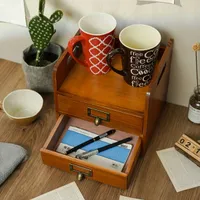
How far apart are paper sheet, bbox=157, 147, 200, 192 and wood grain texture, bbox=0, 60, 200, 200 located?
0.01 meters

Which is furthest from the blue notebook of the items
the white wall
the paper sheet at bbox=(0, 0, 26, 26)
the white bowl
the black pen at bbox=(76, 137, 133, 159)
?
the paper sheet at bbox=(0, 0, 26, 26)

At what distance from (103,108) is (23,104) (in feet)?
0.84

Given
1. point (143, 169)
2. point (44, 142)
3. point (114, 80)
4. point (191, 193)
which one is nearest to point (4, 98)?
point (44, 142)

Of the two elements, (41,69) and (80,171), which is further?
(41,69)

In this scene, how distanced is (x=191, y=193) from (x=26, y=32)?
24.5 inches

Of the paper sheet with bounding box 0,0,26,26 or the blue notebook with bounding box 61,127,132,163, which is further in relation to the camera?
the paper sheet with bounding box 0,0,26,26

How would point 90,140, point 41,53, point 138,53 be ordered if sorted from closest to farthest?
point 138,53
point 90,140
point 41,53

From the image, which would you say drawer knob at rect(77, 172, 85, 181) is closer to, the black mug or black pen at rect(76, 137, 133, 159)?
black pen at rect(76, 137, 133, 159)


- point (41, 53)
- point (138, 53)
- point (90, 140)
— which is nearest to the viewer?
point (138, 53)

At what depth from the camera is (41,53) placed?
1169 millimetres

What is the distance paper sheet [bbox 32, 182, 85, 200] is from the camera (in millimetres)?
985

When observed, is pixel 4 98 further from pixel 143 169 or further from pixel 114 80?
pixel 143 169

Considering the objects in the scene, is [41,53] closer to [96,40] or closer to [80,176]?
[96,40]

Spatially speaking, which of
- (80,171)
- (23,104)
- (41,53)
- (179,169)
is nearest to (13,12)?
(41,53)
